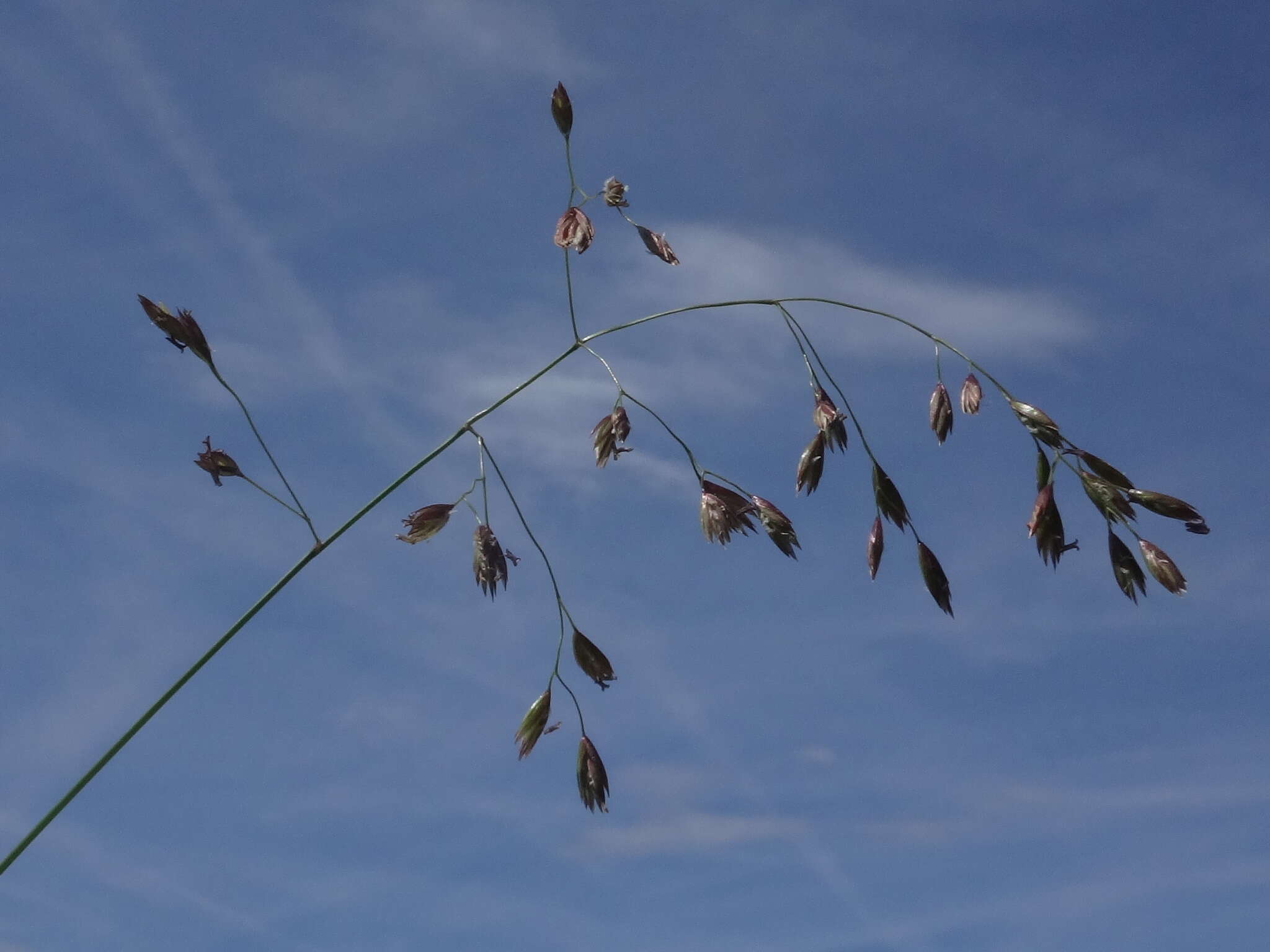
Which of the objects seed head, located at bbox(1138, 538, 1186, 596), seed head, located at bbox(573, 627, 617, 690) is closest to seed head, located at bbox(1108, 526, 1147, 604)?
seed head, located at bbox(1138, 538, 1186, 596)

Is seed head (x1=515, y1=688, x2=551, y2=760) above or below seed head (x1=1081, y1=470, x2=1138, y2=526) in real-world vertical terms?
→ below

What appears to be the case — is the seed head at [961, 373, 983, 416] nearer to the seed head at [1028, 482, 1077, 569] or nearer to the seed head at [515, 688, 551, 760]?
the seed head at [1028, 482, 1077, 569]

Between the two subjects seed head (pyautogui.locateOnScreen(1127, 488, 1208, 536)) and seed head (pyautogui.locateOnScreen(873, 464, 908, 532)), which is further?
seed head (pyautogui.locateOnScreen(873, 464, 908, 532))

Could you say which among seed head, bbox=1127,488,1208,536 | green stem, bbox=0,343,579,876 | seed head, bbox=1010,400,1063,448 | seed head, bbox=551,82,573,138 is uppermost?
seed head, bbox=551,82,573,138

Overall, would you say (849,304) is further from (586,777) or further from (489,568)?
(586,777)

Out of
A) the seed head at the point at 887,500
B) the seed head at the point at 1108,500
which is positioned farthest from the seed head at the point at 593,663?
the seed head at the point at 1108,500

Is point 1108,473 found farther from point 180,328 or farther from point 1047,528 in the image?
point 180,328

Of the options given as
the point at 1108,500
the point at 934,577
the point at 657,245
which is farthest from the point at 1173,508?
the point at 657,245
